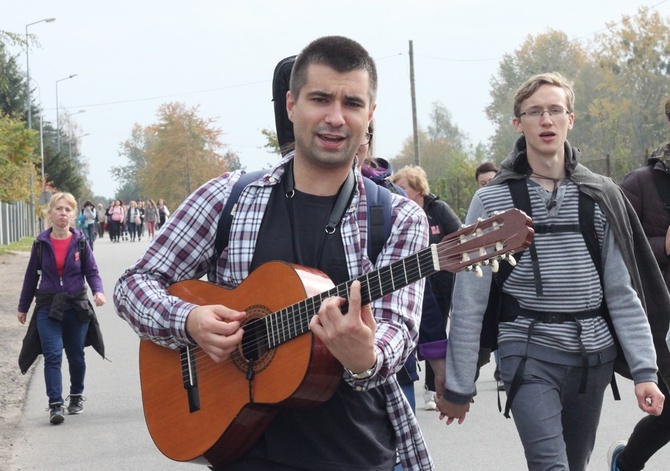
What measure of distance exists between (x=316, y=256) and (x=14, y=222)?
5035 centimetres

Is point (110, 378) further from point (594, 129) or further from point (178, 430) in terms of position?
point (594, 129)

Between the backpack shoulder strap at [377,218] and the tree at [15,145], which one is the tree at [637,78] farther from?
the backpack shoulder strap at [377,218]

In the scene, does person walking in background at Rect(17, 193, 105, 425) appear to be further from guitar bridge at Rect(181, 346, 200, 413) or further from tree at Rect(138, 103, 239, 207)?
tree at Rect(138, 103, 239, 207)

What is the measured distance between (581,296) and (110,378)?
6929 mm

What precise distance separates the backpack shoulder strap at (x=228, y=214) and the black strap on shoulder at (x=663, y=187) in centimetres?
295

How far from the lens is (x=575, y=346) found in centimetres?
417

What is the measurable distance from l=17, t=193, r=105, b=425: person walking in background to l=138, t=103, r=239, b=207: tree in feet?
242

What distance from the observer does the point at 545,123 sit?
14.6ft

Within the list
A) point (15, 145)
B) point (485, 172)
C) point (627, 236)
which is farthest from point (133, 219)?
point (627, 236)

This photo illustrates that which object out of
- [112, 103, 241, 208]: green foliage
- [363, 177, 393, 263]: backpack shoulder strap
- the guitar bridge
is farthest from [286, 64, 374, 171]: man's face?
[112, 103, 241, 208]: green foliage

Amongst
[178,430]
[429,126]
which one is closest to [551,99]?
[178,430]

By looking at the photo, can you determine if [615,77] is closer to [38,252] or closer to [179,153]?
[179,153]

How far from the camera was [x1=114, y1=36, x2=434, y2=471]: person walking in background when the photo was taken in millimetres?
2857

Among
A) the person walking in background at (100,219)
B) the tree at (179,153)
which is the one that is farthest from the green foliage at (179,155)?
the person walking in background at (100,219)
